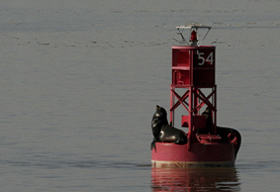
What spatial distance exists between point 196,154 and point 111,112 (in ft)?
78.9

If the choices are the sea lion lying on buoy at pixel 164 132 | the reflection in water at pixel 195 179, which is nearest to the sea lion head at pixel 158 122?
the sea lion lying on buoy at pixel 164 132

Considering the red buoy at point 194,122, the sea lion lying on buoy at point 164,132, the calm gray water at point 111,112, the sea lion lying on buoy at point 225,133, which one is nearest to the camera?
the red buoy at point 194,122

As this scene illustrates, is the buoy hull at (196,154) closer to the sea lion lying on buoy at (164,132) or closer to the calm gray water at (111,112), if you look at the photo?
the sea lion lying on buoy at (164,132)

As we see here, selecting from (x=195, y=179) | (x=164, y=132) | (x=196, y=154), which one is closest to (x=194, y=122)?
(x=164, y=132)

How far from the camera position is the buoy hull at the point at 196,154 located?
145 feet

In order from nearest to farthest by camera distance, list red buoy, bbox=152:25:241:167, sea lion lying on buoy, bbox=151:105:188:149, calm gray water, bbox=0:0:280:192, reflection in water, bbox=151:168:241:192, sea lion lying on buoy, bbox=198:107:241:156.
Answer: reflection in water, bbox=151:168:241:192
red buoy, bbox=152:25:241:167
sea lion lying on buoy, bbox=151:105:188:149
calm gray water, bbox=0:0:280:192
sea lion lying on buoy, bbox=198:107:241:156

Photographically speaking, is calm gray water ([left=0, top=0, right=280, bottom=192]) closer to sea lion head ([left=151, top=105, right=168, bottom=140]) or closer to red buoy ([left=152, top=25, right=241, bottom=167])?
red buoy ([left=152, top=25, right=241, bottom=167])

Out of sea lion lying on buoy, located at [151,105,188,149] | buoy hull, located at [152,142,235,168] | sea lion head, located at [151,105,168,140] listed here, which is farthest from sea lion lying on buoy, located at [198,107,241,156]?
sea lion head, located at [151,105,168,140]

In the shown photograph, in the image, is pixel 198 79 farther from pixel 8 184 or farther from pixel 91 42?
pixel 91 42

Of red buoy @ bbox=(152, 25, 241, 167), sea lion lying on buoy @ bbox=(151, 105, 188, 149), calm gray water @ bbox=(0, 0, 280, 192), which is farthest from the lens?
calm gray water @ bbox=(0, 0, 280, 192)

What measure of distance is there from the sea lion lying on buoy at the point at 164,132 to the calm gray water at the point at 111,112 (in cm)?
144

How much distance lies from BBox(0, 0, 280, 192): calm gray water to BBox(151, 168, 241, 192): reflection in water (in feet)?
0.14

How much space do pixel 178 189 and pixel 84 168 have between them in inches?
279

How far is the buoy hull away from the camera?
44125 millimetres
